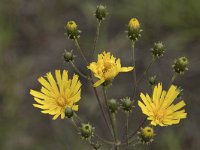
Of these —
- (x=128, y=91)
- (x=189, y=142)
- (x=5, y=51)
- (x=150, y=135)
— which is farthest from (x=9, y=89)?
(x=150, y=135)

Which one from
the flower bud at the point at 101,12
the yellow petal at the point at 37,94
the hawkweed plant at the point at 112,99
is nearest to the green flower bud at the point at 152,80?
the hawkweed plant at the point at 112,99

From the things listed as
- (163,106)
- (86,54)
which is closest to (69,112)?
(163,106)

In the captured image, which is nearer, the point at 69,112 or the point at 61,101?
the point at 69,112

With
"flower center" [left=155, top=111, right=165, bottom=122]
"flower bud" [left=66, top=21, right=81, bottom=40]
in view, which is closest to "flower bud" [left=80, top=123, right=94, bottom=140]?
"flower center" [left=155, top=111, right=165, bottom=122]

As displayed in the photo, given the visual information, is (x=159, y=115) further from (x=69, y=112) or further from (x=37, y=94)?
(x=37, y=94)

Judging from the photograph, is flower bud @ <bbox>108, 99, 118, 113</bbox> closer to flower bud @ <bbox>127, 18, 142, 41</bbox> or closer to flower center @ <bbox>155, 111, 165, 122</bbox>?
flower center @ <bbox>155, 111, 165, 122</bbox>

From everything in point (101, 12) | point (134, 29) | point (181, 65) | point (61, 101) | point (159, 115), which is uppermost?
point (101, 12)
